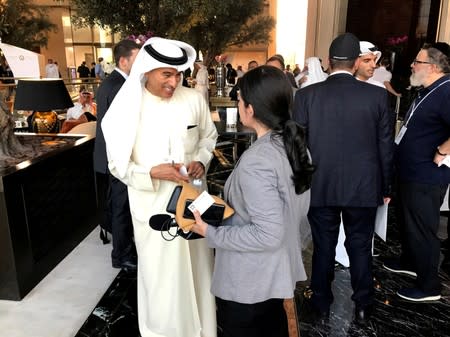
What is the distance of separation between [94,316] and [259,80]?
184 cm

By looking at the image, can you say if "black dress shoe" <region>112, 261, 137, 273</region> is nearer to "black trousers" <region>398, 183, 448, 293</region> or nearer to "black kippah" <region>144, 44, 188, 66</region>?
"black kippah" <region>144, 44, 188, 66</region>

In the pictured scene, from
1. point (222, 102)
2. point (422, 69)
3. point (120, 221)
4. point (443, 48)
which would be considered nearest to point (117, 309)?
point (120, 221)

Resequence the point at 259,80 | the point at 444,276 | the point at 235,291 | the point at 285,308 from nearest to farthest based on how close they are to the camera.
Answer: the point at 259,80 → the point at 235,291 → the point at 285,308 → the point at 444,276

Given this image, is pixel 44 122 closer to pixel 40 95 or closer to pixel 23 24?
pixel 40 95

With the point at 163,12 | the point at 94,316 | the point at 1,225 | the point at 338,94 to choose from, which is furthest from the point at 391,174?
the point at 163,12

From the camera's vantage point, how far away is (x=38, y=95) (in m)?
3.32

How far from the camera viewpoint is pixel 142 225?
196 centimetres

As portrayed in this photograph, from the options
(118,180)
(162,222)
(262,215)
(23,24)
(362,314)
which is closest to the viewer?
(262,215)

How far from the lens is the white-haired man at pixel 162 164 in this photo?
1764 millimetres

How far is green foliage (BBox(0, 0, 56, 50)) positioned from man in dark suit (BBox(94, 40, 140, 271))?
14.1 m

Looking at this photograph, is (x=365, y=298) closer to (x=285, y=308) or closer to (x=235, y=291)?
(x=285, y=308)

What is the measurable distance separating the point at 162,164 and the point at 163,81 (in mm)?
364

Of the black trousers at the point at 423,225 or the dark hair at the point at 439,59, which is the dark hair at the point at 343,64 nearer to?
the dark hair at the point at 439,59

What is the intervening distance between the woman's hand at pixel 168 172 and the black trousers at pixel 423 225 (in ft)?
4.72
